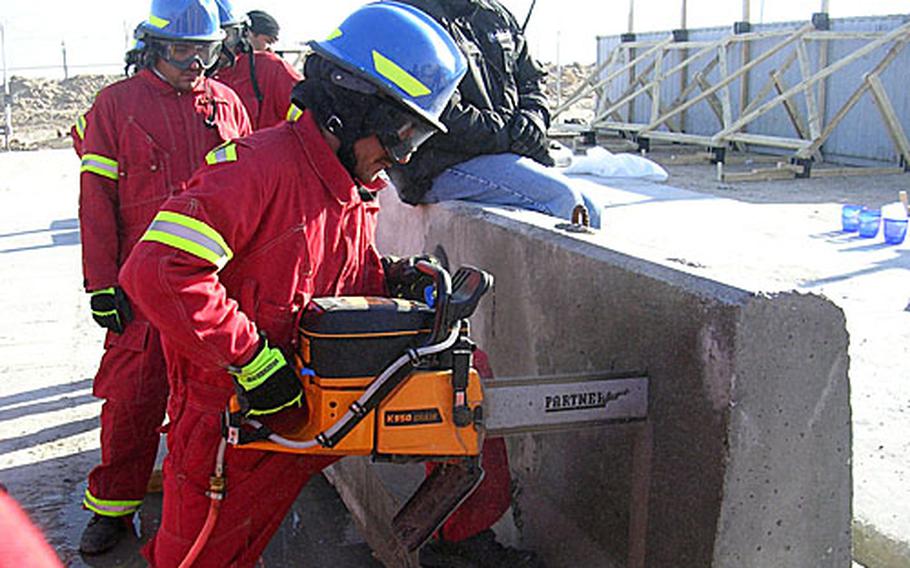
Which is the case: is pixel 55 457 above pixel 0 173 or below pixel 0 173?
below

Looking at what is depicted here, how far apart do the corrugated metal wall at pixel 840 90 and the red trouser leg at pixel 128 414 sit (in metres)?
12.8

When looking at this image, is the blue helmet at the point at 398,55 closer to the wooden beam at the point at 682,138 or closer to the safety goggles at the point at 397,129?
the safety goggles at the point at 397,129

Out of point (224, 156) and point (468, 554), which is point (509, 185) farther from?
point (224, 156)

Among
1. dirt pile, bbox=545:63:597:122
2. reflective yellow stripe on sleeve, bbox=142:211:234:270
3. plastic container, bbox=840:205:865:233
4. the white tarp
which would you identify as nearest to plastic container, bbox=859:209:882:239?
plastic container, bbox=840:205:865:233

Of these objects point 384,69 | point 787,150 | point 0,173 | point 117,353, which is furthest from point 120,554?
point 787,150

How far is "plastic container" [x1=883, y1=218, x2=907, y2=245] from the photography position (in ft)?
27.8

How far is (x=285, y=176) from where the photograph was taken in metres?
2.47

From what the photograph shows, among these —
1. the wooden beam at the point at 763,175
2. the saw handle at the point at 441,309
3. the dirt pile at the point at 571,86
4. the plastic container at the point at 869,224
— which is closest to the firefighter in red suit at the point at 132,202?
the saw handle at the point at 441,309

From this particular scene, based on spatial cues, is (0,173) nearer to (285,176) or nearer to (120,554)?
(120,554)

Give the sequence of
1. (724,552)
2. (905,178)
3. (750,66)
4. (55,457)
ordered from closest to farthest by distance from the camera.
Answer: (724,552), (55,457), (905,178), (750,66)

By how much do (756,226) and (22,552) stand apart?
950cm

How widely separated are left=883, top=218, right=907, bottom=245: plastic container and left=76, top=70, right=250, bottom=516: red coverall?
22.0ft

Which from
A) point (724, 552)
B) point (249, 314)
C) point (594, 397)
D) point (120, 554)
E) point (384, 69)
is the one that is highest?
point (384, 69)

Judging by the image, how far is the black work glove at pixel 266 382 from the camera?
2369mm
